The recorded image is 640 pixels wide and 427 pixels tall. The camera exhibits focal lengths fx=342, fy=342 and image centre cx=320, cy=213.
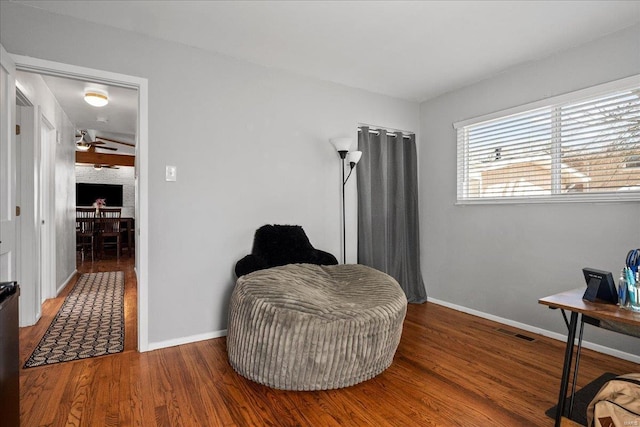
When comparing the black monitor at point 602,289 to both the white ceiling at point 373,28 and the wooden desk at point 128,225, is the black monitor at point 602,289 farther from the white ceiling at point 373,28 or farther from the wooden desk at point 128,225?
the wooden desk at point 128,225

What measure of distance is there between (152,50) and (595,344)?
4.23 meters

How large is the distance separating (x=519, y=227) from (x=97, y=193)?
33.1 ft

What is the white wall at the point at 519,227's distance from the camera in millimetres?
2645

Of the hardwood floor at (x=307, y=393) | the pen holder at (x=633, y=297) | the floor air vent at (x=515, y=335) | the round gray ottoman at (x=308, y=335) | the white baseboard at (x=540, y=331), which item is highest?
the pen holder at (x=633, y=297)

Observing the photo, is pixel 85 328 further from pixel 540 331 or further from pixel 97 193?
pixel 97 193

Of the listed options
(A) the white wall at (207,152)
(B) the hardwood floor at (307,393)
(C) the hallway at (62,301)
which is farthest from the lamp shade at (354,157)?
(C) the hallway at (62,301)

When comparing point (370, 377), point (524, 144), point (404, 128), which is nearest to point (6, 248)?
point (370, 377)

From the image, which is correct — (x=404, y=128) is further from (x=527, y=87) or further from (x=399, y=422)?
(x=399, y=422)

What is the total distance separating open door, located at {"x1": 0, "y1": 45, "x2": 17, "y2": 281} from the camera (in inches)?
81.4

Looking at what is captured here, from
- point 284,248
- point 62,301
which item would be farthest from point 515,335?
point 62,301

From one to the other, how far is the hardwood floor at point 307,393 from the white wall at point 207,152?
20.5 inches

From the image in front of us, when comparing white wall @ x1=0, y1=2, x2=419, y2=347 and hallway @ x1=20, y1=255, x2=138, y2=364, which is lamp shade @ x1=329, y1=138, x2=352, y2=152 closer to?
white wall @ x1=0, y1=2, x2=419, y2=347

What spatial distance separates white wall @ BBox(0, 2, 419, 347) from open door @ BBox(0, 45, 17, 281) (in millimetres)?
287

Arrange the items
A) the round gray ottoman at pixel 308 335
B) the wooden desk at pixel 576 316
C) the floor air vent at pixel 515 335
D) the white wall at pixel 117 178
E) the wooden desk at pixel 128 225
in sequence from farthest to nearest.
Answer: the white wall at pixel 117 178 < the wooden desk at pixel 128 225 < the floor air vent at pixel 515 335 < the round gray ottoman at pixel 308 335 < the wooden desk at pixel 576 316
